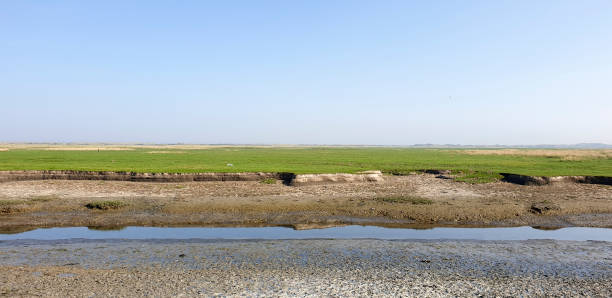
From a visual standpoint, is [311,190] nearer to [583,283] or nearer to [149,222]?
[149,222]

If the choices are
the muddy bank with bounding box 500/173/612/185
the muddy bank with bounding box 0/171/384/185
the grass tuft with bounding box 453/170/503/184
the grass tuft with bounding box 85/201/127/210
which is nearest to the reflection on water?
the grass tuft with bounding box 85/201/127/210

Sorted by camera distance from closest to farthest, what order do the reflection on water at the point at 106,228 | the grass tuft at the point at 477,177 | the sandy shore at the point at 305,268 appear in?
the sandy shore at the point at 305,268 → the reflection on water at the point at 106,228 → the grass tuft at the point at 477,177

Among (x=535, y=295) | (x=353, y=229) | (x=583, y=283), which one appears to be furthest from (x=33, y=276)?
(x=583, y=283)

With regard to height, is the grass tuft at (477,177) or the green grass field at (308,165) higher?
the green grass field at (308,165)

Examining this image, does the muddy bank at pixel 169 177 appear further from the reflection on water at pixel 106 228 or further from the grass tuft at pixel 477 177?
the reflection on water at pixel 106 228

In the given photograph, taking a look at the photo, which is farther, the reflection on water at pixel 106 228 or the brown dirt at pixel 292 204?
the brown dirt at pixel 292 204

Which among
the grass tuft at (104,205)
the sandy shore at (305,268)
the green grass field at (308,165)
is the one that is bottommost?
the sandy shore at (305,268)

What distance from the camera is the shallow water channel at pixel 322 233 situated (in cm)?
1692

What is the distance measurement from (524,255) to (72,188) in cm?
3180

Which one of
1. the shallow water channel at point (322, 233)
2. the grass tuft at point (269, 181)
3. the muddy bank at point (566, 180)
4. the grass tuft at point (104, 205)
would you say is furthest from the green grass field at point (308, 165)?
the shallow water channel at point (322, 233)

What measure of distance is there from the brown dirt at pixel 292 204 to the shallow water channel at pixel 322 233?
120cm

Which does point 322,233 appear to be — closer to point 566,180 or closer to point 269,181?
point 269,181

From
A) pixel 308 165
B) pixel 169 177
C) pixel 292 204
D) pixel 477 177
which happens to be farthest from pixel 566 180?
pixel 169 177

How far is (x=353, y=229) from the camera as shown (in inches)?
742
